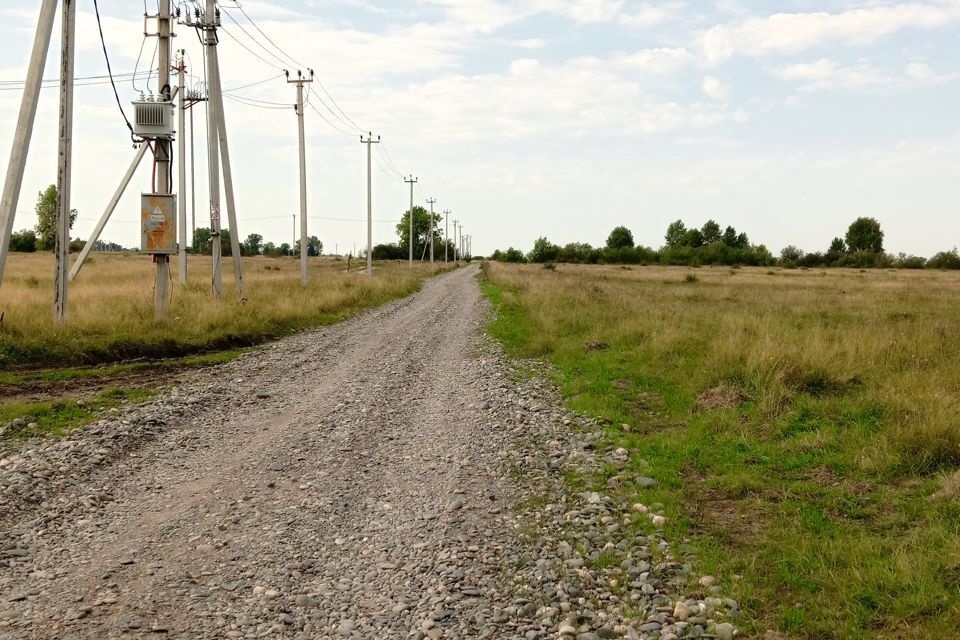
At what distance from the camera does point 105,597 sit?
466cm

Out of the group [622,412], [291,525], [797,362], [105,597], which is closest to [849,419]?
[797,362]

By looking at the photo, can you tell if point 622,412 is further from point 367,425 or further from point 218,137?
point 218,137

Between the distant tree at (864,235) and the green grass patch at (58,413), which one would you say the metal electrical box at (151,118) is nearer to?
the green grass patch at (58,413)

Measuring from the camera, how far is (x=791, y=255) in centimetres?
11362

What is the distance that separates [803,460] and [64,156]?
15292 mm

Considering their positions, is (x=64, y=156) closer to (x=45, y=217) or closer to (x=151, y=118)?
(x=151, y=118)

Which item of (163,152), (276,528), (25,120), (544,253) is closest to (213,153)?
(163,152)

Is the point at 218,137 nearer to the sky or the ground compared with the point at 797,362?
nearer to the sky

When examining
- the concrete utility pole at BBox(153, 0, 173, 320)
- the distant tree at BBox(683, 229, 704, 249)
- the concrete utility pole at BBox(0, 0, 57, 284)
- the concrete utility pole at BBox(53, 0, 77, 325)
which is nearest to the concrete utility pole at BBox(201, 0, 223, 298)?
the concrete utility pole at BBox(153, 0, 173, 320)

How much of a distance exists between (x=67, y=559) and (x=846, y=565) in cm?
560

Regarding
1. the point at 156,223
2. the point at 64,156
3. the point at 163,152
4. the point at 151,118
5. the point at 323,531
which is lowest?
the point at 323,531

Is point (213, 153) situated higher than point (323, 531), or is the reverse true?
point (213, 153)

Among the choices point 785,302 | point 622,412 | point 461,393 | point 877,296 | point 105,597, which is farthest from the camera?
point 877,296

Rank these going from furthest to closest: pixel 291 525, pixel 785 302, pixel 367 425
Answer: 1. pixel 785 302
2. pixel 367 425
3. pixel 291 525
